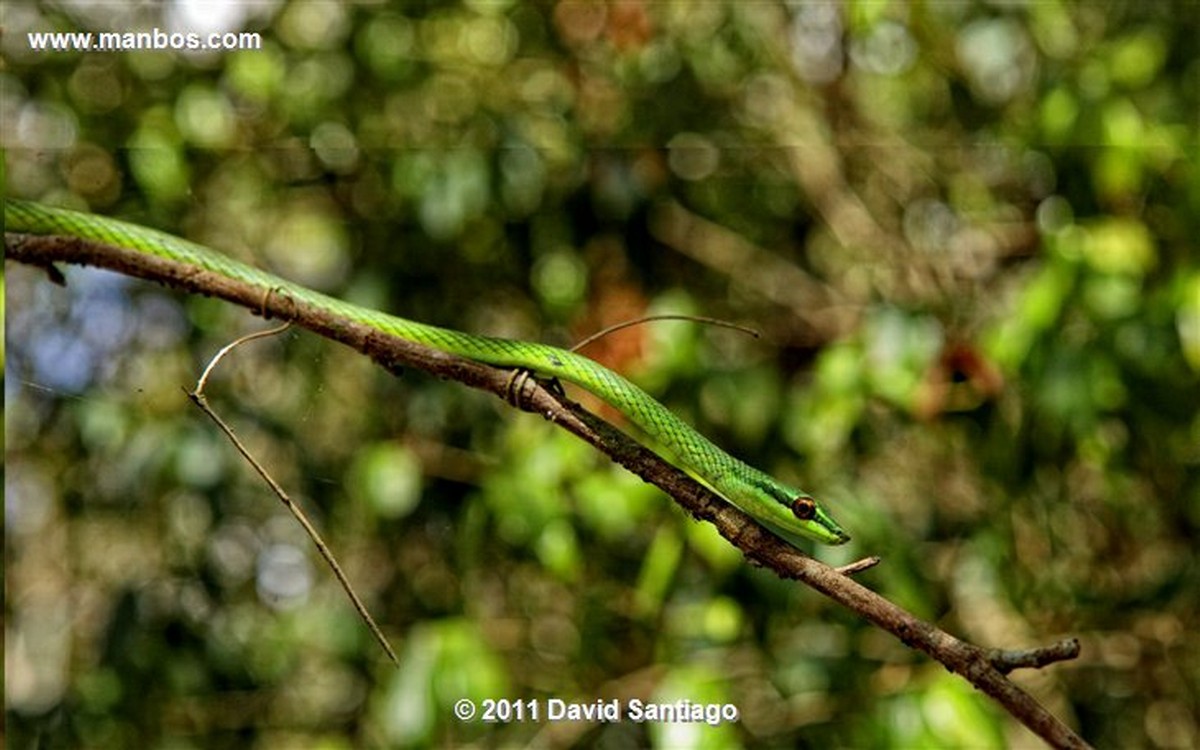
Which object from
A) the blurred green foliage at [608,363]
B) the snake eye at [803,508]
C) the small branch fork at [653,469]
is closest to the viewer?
the small branch fork at [653,469]

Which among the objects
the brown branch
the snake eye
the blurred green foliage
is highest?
the snake eye

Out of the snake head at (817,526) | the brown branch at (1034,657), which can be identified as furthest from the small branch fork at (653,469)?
the snake head at (817,526)

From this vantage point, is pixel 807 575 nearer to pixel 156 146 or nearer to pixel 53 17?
pixel 156 146

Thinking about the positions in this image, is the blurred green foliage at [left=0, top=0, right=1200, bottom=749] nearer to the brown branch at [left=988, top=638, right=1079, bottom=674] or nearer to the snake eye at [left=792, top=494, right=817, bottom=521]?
the snake eye at [left=792, top=494, right=817, bottom=521]

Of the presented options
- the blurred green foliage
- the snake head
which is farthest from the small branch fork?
the blurred green foliage

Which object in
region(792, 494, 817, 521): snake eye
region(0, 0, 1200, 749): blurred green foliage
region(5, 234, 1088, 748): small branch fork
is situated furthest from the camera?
region(0, 0, 1200, 749): blurred green foliage

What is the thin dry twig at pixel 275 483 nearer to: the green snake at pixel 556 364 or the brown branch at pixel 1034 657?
the green snake at pixel 556 364

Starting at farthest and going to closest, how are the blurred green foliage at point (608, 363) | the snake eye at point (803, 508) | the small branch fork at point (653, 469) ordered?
the blurred green foliage at point (608, 363)
the snake eye at point (803, 508)
the small branch fork at point (653, 469)
